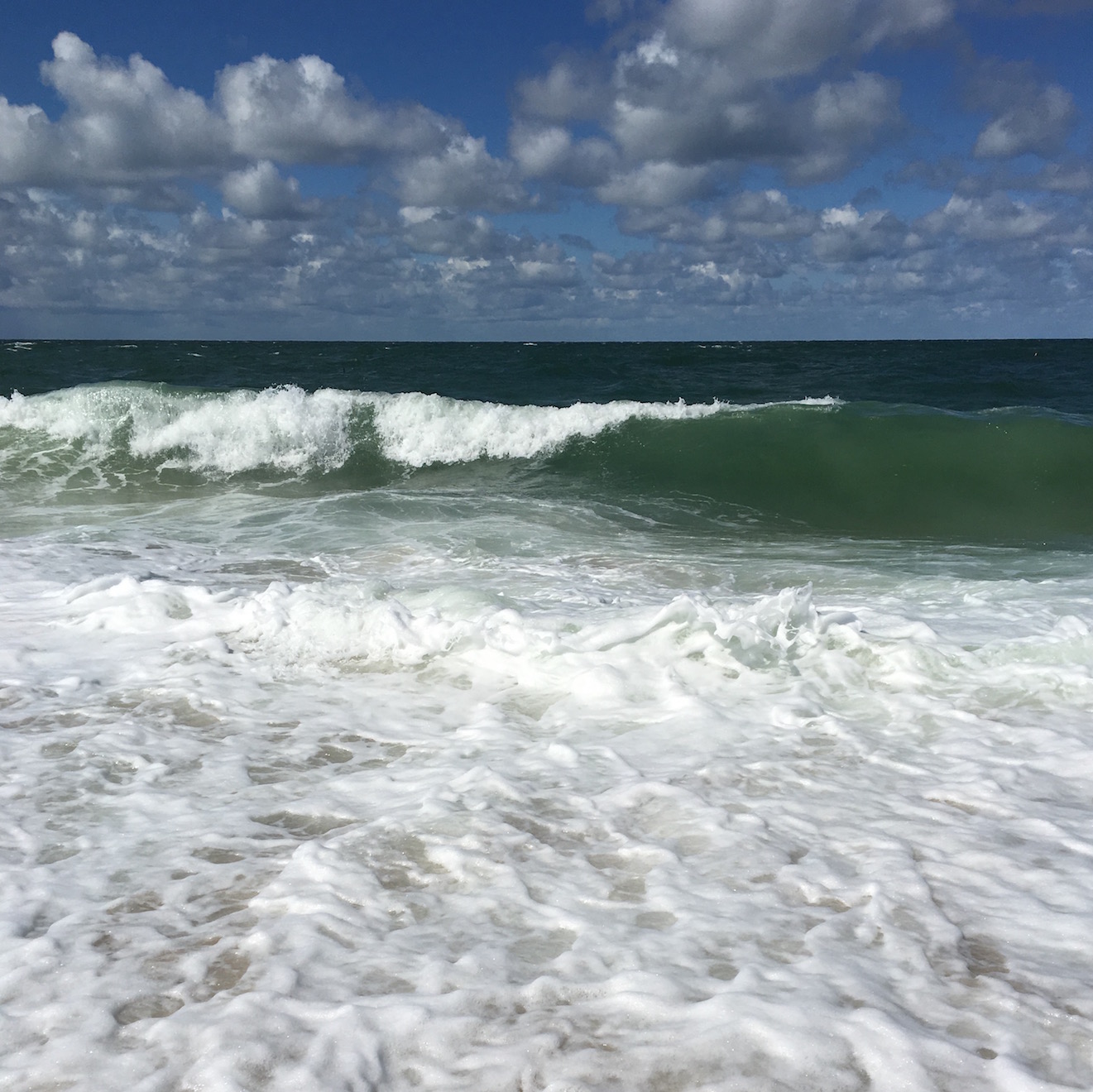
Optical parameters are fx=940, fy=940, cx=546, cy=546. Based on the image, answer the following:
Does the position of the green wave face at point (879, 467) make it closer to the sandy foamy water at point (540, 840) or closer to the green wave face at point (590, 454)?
the green wave face at point (590, 454)

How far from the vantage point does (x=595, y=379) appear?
86.3ft

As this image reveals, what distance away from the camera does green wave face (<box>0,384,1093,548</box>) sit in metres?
12.5

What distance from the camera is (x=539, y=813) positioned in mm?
3408

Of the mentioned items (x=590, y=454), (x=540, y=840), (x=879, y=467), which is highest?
(x=879, y=467)

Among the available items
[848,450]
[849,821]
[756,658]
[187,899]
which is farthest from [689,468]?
[187,899]

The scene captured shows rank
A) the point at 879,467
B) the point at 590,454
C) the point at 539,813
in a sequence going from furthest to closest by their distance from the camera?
the point at 590,454
the point at 879,467
the point at 539,813

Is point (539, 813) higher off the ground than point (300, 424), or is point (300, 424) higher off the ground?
point (300, 424)

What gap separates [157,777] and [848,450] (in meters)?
13.3

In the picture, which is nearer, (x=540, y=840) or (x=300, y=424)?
(x=540, y=840)

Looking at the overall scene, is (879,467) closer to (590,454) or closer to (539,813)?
(590,454)

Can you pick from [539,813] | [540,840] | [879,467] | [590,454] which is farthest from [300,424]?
[540,840]

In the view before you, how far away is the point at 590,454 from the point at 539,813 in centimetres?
1244

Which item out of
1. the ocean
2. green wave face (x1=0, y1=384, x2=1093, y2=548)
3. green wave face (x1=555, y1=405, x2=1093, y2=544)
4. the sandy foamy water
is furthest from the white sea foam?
the sandy foamy water

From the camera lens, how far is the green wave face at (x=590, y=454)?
12.5 m
